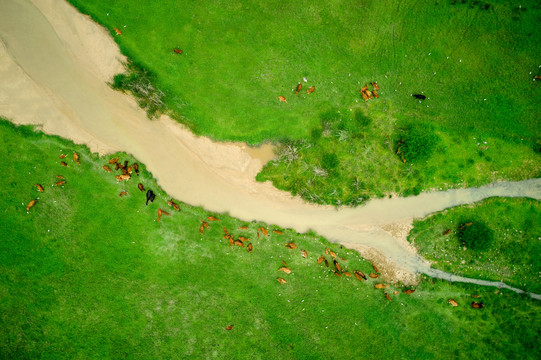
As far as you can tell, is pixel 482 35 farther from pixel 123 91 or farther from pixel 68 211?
pixel 68 211

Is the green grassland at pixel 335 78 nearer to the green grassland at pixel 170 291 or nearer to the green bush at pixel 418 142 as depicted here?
the green bush at pixel 418 142

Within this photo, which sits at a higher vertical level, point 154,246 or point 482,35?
point 482,35

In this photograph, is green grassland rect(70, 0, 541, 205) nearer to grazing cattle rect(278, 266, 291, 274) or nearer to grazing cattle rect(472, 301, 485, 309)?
grazing cattle rect(278, 266, 291, 274)

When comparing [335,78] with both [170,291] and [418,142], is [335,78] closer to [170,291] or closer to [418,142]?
[418,142]

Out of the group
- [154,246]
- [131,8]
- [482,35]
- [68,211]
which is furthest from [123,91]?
[482,35]

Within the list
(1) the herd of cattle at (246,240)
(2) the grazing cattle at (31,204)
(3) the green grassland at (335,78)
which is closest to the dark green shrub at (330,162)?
(3) the green grassland at (335,78)

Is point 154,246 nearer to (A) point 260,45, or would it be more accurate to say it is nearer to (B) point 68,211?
(B) point 68,211

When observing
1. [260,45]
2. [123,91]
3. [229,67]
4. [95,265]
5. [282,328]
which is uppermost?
[260,45]

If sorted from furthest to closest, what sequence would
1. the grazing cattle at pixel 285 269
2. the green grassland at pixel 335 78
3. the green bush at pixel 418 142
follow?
the green grassland at pixel 335 78
the green bush at pixel 418 142
the grazing cattle at pixel 285 269
